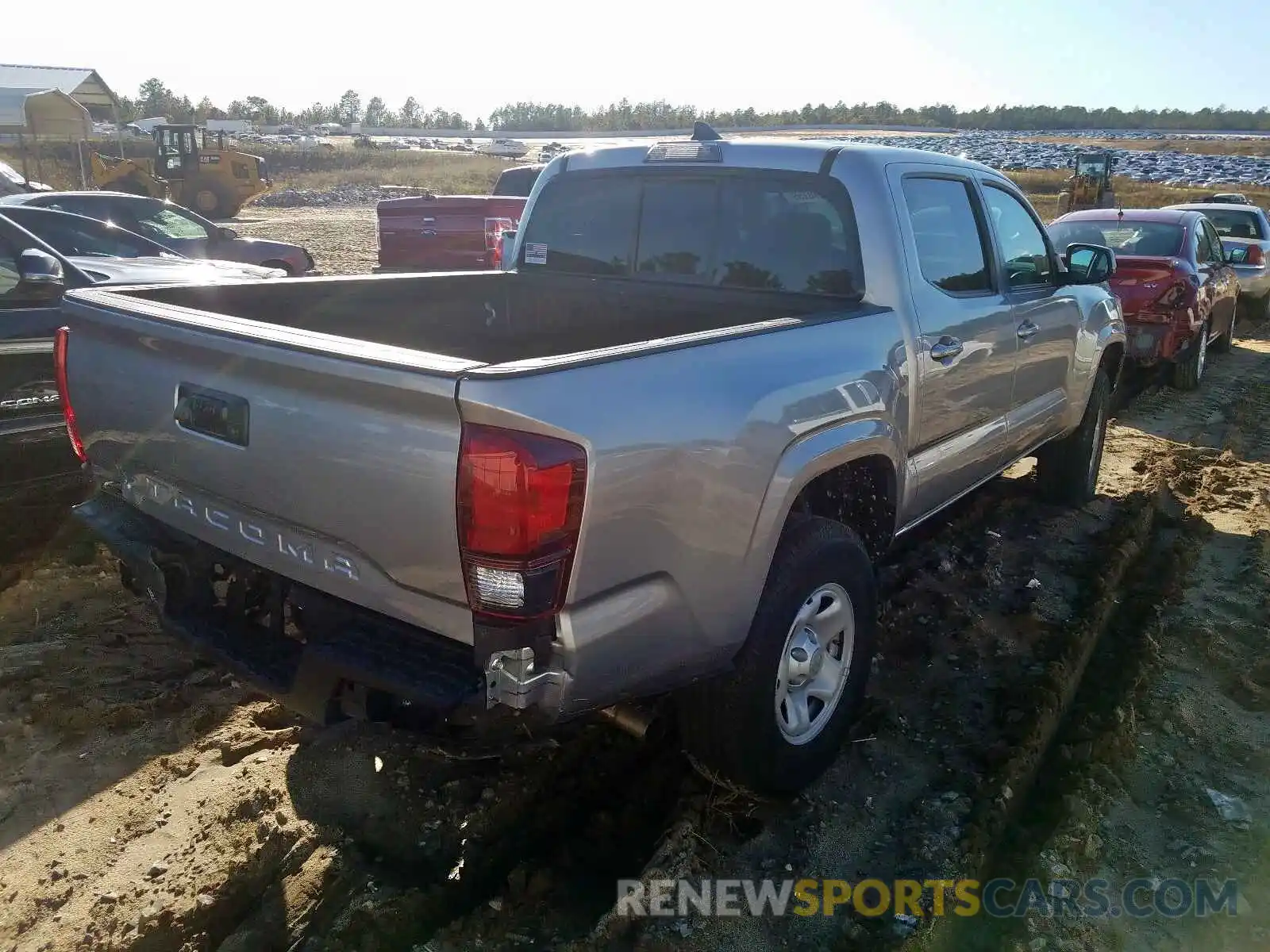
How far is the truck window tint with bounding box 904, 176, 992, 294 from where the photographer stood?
3848mm

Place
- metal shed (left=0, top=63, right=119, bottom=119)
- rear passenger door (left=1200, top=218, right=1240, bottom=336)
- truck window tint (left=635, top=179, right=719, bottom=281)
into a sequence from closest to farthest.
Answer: truck window tint (left=635, top=179, right=719, bottom=281) → rear passenger door (left=1200, top=218, right=1240, bottom=336) → metal shed (left=0, top=63, right=119, bottom=119)

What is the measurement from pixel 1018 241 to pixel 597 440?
3.42 m

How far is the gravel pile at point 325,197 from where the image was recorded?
3803 cm

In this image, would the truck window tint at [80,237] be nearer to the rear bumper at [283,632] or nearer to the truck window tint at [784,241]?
the rear bumper at [283,632]

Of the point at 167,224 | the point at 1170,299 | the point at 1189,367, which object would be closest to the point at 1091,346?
the point at 1170,299

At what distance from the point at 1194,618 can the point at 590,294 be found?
3.18m

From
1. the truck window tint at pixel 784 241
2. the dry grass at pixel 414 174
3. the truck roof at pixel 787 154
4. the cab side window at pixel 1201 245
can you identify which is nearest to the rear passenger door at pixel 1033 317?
the truck roof at pixel 787 154

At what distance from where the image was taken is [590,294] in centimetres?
419

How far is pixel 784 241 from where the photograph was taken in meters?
3.81

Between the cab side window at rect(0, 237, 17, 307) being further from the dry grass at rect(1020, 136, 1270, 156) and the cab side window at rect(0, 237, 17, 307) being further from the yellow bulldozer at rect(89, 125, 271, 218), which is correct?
the dry grass at rect(1020, 136, 1270, 156)

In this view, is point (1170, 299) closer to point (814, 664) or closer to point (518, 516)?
point (814, 664)

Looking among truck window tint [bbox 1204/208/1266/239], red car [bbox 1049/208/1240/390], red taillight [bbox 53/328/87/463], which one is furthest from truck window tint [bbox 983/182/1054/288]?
truck window tint [bbox 1204/208/1266/239]

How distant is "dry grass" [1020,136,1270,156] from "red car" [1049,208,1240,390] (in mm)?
56157

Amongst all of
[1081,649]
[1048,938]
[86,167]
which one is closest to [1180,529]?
[1081,649]
